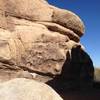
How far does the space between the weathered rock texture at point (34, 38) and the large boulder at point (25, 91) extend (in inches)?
264

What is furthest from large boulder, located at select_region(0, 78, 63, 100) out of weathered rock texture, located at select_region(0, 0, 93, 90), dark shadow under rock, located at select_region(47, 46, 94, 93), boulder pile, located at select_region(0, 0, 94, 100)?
dark shadow under rock, located at select_region(47, 46, 94, 93)

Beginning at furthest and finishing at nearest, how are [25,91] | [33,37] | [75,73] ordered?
[75,73] < [33,37] < [25,91]

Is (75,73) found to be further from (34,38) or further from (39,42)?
(34,38)

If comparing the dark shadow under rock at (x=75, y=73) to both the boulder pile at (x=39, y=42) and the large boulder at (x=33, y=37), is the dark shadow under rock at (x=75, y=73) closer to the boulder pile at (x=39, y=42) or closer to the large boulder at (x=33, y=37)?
the boulder pile at (x=39, y=42)

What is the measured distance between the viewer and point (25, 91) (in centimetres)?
1391

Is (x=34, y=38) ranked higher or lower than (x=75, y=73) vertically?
higher

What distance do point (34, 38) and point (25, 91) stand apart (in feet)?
32.3

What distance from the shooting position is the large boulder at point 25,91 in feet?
44.6

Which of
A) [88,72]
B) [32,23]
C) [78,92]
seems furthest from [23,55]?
[88,72]

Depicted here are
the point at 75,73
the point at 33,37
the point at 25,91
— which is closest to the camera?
the point at 25,91

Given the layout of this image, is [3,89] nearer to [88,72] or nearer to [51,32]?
[51,32]

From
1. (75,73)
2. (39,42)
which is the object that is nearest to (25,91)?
(39,42)

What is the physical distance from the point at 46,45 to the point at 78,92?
5.68 m

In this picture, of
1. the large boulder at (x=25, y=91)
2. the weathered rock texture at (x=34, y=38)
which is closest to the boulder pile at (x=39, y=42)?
the weathered rock texture at (x=34, y=38)
